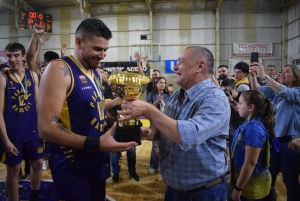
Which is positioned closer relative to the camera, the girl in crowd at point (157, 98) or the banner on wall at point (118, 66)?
the girl in crowd at point (157, 98)

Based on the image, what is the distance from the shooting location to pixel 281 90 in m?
2.76

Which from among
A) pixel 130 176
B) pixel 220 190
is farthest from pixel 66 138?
pixel 130 176

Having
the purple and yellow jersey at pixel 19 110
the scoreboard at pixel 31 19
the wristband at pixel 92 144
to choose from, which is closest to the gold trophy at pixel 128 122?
the wristband at pixel 92 144

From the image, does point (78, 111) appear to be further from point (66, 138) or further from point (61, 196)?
point (61, 196)

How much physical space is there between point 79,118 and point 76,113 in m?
0.04

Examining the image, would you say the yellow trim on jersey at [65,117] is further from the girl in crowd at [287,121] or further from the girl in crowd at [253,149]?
the girl in crowd at [287,121]

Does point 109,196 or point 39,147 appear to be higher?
point 39,147

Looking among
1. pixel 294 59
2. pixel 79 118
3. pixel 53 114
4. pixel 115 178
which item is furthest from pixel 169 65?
pixel 53 114

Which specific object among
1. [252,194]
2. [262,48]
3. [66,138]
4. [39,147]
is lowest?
[252,194]

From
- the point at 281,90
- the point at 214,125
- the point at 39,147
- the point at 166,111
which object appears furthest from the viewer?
the point at 39,147

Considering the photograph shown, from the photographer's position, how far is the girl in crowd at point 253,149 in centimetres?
202

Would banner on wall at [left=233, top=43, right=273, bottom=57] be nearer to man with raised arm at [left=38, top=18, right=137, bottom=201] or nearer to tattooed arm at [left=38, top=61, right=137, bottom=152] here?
man with raised arm at [left=38, top=18, right=137, bottom=201]

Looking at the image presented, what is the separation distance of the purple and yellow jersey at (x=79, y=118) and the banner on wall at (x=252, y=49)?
43.1 ft

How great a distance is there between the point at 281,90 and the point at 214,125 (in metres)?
1.80
